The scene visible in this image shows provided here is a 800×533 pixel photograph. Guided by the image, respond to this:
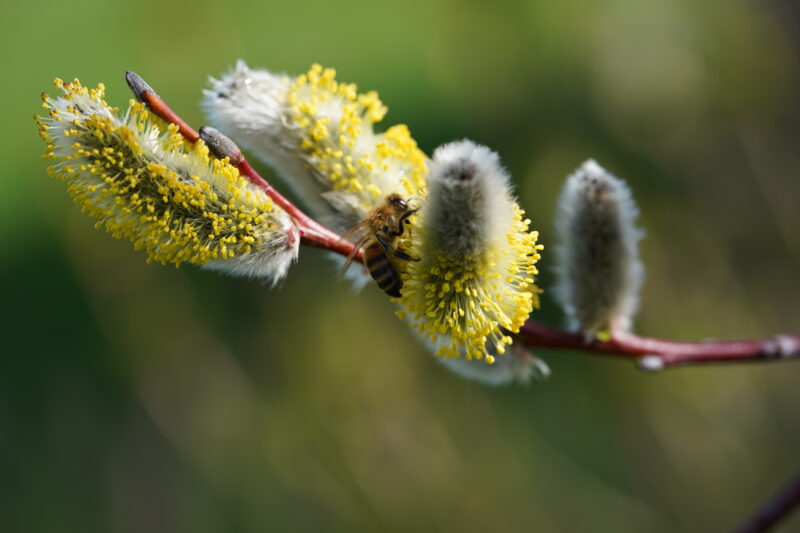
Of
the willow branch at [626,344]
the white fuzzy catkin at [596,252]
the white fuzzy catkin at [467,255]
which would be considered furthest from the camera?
the white fuzzy catkin at [596,252]

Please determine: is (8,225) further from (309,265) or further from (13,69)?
Result: (309,265)

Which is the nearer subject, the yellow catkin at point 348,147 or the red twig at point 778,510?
the yellow catkin at point 348,147

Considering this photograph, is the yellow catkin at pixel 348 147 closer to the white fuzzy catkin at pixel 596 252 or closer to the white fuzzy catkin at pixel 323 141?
the white fuzzy catkin at pixel 323 141

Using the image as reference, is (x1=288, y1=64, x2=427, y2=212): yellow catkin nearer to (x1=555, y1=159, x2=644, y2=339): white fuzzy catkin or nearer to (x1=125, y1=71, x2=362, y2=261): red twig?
(x1=125, y1=71, x2=362, y2=261): red twig

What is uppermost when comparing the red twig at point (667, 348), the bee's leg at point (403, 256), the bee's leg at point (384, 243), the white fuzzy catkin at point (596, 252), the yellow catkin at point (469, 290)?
the bee's leg at point (384, 243)

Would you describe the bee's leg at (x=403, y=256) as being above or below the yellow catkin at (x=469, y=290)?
above

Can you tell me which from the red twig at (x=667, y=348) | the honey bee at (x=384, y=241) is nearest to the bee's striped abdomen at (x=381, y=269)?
the honey bee at (x=384, y=241)

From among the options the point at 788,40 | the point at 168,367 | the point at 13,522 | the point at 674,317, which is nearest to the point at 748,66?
the point at 788,40
